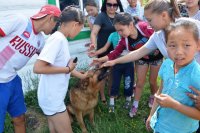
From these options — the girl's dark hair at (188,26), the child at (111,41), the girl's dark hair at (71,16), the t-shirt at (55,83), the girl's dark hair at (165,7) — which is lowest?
the child at (111,41)

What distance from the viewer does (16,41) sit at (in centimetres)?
277

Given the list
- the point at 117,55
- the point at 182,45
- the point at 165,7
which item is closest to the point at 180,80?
the point at 182,45

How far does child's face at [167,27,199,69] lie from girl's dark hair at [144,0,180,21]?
38.1 inches

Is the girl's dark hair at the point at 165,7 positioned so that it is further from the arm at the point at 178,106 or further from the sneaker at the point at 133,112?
the sneaker at the point at 133,112

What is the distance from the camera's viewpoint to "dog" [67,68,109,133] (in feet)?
12.7

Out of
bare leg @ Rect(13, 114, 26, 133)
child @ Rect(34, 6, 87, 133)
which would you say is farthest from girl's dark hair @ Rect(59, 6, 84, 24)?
bare leg @ Rect(13, 114, 26, 133)

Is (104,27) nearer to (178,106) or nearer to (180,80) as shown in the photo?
(180,80)

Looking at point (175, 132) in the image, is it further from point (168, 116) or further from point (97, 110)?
point (97, 110)

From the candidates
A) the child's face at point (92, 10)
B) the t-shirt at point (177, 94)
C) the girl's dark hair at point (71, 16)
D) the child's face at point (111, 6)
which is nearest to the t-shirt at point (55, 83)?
the girl's dark hair at point (71, 16)

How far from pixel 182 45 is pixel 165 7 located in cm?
109

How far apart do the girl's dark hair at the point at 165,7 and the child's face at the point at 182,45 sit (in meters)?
0.97

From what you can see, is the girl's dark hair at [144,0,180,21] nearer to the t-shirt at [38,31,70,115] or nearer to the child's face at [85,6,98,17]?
the t-shirt at [38,31,70,115]

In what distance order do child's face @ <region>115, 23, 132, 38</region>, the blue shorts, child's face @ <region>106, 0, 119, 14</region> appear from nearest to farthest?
the blue shorts → child's face @ <region>115, 23, 132, 38</region> → child's face @ <region>106, 0, 119, 14</region>

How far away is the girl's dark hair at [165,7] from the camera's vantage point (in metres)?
2.67
